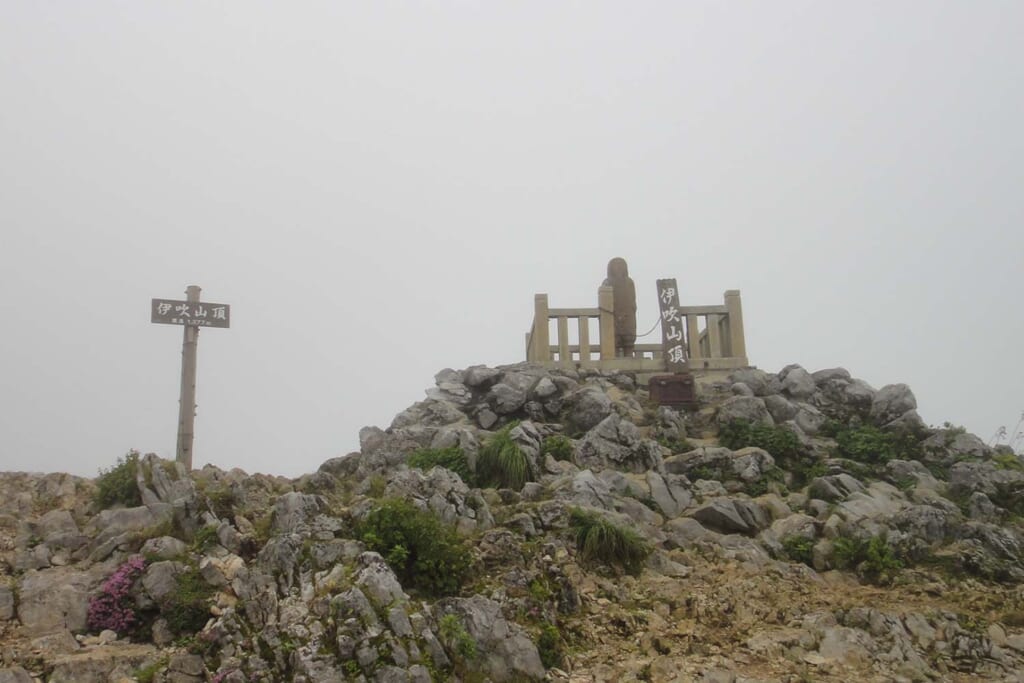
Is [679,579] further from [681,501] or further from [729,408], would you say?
[729,408]

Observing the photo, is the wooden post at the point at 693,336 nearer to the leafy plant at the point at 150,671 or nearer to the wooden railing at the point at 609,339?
the wooden railing at the point at 609,339

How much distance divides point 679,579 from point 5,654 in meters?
8.95


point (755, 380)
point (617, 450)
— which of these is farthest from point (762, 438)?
point (617, 450)

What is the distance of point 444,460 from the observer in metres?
15.9

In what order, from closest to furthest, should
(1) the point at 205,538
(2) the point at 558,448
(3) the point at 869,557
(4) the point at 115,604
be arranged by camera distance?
(4) the point at 115,604 → (1) the point at 205,538 → (3) the point at 869,557 → (2) the point at 558,448

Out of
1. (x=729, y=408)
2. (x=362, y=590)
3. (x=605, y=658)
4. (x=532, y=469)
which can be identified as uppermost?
(x=729, y=408)

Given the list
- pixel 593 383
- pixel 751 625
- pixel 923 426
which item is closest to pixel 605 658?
pixel 751 625

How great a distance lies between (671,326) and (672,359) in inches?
34.7

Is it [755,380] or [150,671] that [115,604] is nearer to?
[150,671]

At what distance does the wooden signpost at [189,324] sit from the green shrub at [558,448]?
23.1ft

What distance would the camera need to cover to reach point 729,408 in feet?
62.4

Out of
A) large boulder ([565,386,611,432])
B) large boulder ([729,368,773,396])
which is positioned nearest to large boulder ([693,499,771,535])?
large boulder ([565,386,611,432])

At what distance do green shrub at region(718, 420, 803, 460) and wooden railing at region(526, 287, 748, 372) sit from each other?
361 cm

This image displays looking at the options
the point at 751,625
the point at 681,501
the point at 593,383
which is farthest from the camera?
the point at 593,383
